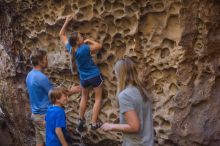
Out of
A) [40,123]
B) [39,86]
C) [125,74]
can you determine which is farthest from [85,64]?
[125,74]

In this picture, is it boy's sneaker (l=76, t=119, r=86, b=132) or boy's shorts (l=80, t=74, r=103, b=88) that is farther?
boy's sneaker (l=76, t=119, r=86, b=132)

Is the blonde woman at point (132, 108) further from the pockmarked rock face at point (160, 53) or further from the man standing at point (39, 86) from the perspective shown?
the man standing at point (39, 86)

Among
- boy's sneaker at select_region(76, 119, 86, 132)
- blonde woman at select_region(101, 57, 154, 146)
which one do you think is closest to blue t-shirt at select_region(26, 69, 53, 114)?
boy's sneaker at select_region(76, 119, 86, 132)

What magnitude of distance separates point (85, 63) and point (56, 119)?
2.86ft

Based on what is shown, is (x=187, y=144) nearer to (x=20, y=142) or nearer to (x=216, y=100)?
(x=216, y=100)

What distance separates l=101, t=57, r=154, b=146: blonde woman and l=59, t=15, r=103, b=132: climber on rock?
133 cm

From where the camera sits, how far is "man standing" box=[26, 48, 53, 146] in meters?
4.80

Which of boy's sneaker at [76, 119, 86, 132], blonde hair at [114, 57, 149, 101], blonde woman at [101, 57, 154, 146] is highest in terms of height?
blonde hair at [114, 57, 149, 101]

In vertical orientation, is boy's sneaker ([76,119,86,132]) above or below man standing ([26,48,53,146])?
below

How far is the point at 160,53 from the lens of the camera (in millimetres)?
4852

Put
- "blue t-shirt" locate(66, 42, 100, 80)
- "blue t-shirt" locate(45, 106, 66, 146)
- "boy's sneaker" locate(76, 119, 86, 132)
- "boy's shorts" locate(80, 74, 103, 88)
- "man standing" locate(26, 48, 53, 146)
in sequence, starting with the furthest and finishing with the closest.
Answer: "boy's sneaker" locate(76, 119, 86, 132) < "boy's shorts" locate(80, 74, 103, 88) < "blue t-shirt" locate(66, 42, 100, 80) < "man standing" locate(26, 48, 53, 146) < "blue t-shirt" locate(45, 106, 66, 146)

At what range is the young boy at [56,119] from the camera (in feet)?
14.4

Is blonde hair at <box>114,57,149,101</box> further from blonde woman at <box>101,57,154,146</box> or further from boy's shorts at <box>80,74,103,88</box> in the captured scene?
boy's shorts at <box>80,74,103,88</box>

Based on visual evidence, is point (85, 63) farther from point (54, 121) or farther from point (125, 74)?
point (125, 74)
